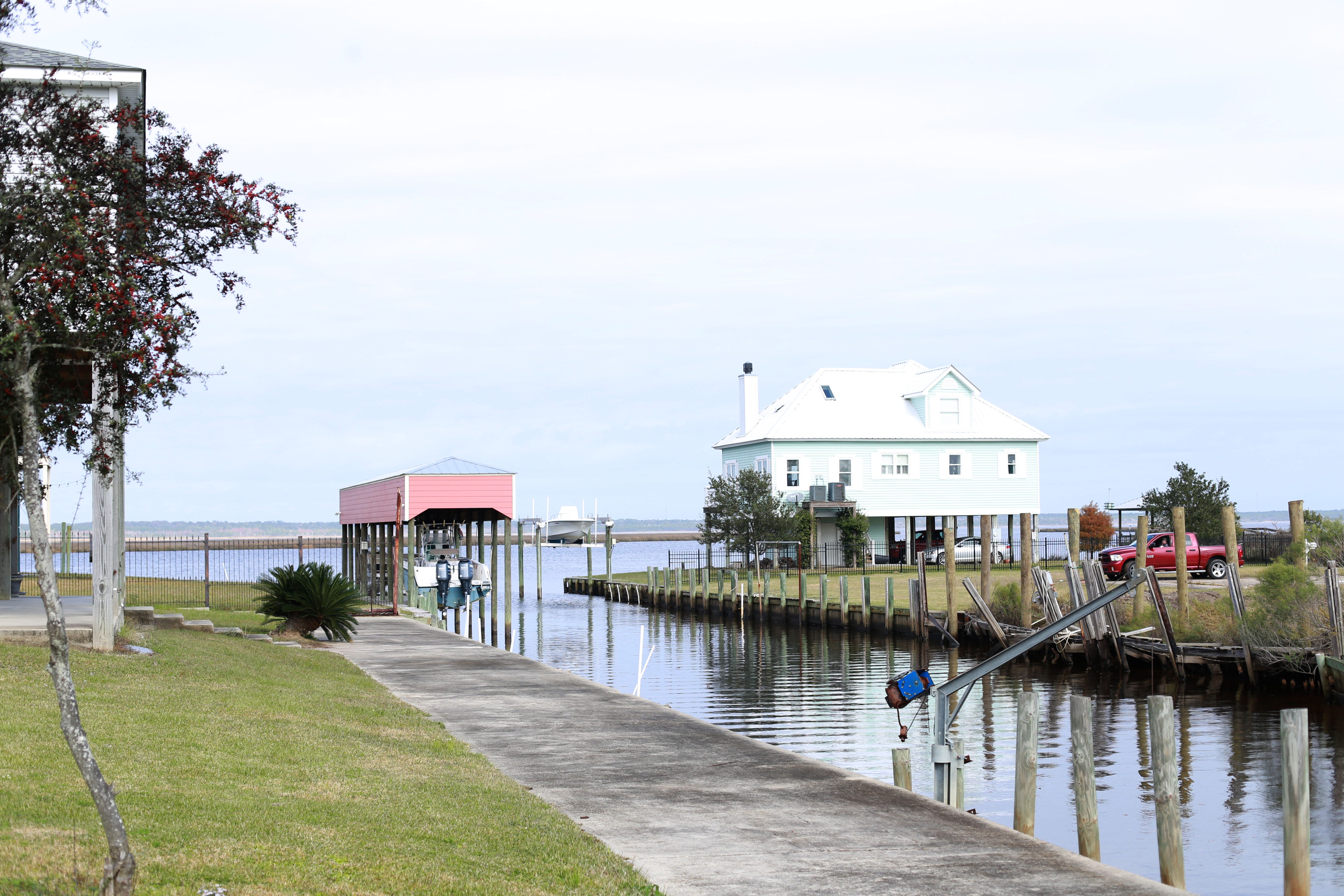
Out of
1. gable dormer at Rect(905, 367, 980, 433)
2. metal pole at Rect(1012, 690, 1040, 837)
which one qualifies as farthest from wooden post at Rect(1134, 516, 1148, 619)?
gable dormer at Rect(905, 367, 980, 433)

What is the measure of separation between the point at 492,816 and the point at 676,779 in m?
2.66

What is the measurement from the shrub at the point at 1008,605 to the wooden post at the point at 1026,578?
735 mm

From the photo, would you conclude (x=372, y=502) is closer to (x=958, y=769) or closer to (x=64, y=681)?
(x=958, y=769)

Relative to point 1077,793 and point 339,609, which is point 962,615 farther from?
point 1077,793

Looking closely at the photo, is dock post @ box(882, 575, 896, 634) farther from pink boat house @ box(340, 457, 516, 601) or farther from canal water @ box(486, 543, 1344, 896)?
pink boat house @ box(340, 457, 516, 601)

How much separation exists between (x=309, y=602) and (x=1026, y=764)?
17.9 metres

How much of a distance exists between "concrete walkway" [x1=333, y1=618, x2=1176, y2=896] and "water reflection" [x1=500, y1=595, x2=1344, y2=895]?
137 inches

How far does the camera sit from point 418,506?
41.8m

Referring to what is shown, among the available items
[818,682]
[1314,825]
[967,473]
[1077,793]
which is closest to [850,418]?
[967,473]

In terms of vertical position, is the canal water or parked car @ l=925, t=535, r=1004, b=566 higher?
parked car @ l=925, t=535, r=1004, b=566

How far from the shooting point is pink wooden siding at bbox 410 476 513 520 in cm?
4181

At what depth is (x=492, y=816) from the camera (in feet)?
33.3

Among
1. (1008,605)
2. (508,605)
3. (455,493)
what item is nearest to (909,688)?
(1008,605)

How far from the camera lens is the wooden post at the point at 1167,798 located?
10.3 metres
